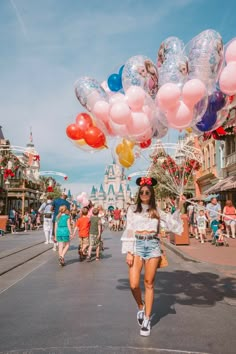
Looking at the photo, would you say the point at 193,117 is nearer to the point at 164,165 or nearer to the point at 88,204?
the point at 88,204

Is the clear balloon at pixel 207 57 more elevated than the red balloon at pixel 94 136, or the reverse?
the clear balloon at pixel 207 57

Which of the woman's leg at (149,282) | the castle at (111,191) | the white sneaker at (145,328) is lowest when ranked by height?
the white sneaker at (145,328)

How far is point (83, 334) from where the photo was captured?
4.42m

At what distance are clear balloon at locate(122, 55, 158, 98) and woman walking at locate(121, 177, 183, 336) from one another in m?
1.54

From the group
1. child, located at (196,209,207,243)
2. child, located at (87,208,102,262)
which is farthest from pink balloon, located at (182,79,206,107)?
child, located at (196,209,207,243)

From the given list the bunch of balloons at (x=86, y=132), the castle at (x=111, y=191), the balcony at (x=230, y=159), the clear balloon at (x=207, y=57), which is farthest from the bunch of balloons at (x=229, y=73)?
the castle at (x=111, y=191)

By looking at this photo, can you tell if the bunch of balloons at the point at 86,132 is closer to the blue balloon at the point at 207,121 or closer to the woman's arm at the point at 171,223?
the blue balloon at the point at 207,121

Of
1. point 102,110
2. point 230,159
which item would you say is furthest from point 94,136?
point 230,159

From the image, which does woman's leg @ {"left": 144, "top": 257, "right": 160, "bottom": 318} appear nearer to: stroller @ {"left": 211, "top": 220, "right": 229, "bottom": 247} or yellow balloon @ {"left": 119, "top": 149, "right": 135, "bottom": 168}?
yellow balloon @ {"left": 119, "top": 149, "right": 135, "bottom": 168}

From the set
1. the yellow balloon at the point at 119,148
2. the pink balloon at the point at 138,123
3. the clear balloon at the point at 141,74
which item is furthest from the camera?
the yellow balloon at the point at 119,148

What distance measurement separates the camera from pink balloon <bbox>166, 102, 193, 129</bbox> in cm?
542

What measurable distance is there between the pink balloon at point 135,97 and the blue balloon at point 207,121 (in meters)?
1.08

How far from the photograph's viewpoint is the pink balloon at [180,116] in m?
5.42

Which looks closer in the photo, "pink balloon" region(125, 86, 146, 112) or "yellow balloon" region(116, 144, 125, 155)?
"pink balloon" region(125, 86, 146, 112)
